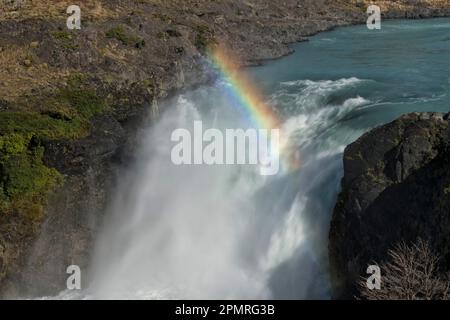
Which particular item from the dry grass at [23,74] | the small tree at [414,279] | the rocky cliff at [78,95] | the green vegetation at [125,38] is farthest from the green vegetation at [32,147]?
Result: the small tree at [414,279]

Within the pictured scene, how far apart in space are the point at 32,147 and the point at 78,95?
32.2ft

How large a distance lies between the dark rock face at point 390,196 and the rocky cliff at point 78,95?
14.8 metres

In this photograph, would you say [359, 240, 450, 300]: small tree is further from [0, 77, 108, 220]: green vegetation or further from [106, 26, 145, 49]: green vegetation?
[106, 26, 145, 49]: green vegetation

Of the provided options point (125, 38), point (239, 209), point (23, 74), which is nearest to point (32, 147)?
point (239, 209)

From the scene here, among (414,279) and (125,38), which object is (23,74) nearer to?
(125,38)

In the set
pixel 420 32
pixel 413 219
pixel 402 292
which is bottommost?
pixel 402 292

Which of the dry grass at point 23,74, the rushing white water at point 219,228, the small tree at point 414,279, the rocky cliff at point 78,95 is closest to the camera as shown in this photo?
the small tree at point 414,279

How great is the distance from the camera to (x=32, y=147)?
102ft

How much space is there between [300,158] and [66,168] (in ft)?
44.6

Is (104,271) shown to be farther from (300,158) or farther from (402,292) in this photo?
(402,292)

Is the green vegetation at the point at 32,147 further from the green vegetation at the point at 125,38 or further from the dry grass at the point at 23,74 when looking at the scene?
the green vegetation at the point at 125,38

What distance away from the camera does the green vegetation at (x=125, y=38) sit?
53156 millimetres

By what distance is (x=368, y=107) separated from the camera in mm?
33594
